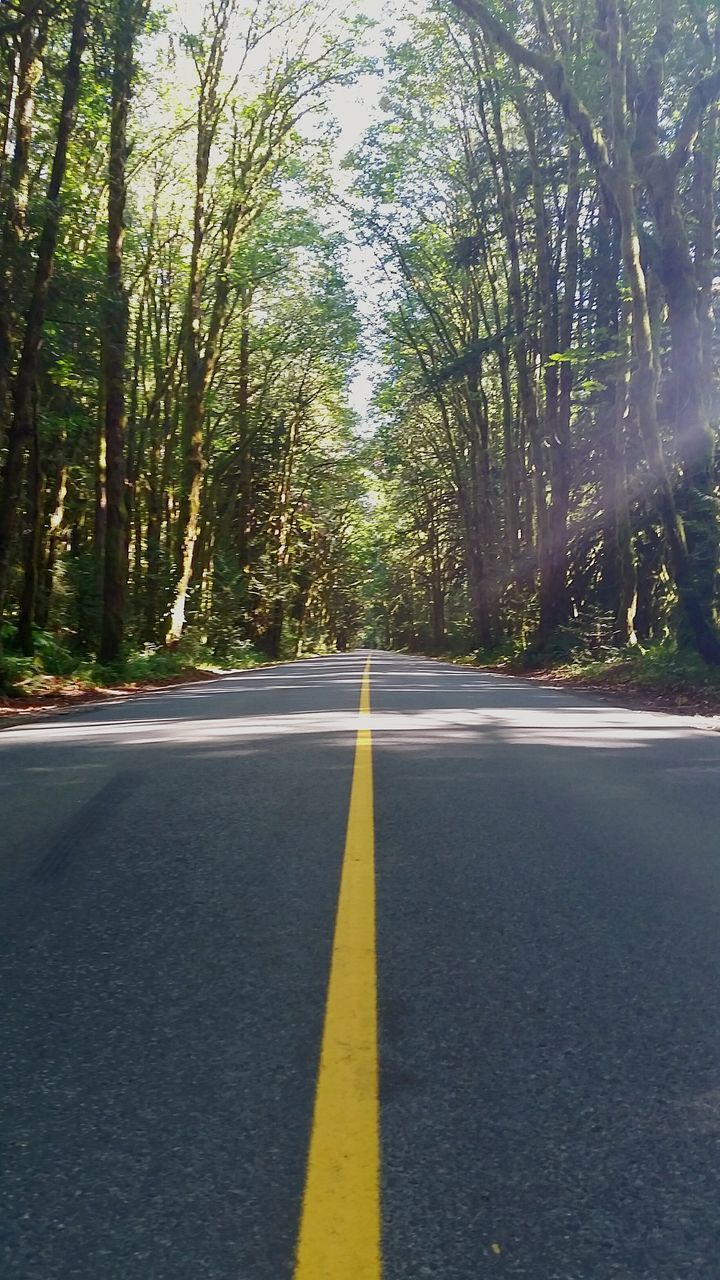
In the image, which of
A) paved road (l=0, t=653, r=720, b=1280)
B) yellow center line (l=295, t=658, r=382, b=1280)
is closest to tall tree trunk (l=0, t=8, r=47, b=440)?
paved road (l=0, t=653, r=720, b=1280)

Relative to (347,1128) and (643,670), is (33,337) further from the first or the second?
(347,1128)

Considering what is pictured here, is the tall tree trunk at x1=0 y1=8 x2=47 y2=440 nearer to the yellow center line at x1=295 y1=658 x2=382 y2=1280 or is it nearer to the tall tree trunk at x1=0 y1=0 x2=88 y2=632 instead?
the tall tree trunk at x1=0 y1=0 x2=88 y2=632

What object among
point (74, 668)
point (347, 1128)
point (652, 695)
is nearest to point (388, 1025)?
point (347, 1128)

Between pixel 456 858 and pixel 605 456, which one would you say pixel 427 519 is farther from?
pixel 456 858

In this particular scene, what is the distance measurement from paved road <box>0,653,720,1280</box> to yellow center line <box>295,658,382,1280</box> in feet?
0.13

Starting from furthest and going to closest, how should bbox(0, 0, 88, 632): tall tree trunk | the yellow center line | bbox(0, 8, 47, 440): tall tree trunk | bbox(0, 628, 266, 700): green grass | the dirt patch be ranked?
bbox(0, 628, 266, 700): green grass < bbox(0, 8, 47, 440): tall tree trunk < bbox(0, 0, 88, 632): tall tree trunk < the dirt patch < the yellow center line

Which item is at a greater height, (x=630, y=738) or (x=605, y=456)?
(x=605, y=456)

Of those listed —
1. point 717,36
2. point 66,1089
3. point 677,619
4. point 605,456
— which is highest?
point 717,36

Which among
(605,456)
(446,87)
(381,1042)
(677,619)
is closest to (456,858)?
(381,1042)

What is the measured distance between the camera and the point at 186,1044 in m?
3.37

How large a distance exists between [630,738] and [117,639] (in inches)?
565

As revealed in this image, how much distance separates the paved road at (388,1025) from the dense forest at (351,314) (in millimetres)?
12424

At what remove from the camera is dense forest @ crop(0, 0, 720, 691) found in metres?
18.6

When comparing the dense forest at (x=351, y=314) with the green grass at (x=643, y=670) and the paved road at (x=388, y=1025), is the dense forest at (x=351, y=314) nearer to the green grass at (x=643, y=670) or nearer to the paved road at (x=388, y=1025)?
the green grass at (x=643, y=670)
